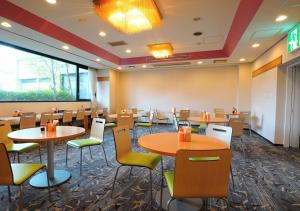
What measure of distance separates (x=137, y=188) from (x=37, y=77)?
5379 millimetres

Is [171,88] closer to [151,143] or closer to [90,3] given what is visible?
[90,3]

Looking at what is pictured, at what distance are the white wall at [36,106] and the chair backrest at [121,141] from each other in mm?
4266

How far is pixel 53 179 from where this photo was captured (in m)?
2.56

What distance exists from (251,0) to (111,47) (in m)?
4.13

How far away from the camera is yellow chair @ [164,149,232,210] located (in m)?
1.29

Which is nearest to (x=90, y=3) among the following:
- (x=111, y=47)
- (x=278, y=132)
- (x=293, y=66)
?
(x=111, y=47)

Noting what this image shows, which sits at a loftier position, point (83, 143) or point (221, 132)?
point (221, 132)

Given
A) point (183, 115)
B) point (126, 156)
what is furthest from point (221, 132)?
point (183, 115)

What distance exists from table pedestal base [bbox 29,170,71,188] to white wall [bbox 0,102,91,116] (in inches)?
125

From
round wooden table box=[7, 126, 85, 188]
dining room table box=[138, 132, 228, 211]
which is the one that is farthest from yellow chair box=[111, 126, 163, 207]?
round wooden table box=[7, 126, 85, 188]

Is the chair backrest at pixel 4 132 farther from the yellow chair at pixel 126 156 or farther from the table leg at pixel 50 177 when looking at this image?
the yellow chair at pixel 126 156

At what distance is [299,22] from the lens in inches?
128

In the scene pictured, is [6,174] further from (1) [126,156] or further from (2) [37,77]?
(2) [37,77]

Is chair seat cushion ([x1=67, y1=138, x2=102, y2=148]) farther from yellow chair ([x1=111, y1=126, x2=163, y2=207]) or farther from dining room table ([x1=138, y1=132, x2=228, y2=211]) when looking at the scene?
dining room table ([x1=138, y1=132, x2=228, y2=211])
